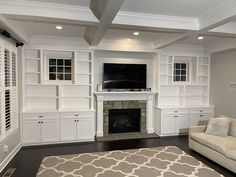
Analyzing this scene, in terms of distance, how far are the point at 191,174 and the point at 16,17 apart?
12.2 feet

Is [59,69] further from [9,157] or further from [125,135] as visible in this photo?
[125,135]

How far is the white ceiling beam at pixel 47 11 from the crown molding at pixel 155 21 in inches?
17.8

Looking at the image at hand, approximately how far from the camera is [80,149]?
14.3ft

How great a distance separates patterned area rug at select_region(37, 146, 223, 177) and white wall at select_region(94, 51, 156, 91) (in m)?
2.16

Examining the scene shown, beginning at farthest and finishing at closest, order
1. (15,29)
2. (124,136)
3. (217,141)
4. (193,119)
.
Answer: (193,119) → (124,136) → (217,141) → (15,29)

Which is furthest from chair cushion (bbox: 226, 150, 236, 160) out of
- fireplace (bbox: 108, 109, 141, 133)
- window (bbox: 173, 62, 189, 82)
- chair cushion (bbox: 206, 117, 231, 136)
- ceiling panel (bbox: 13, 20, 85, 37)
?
ceiling panel (bbox: 13, 20, 85, 37)

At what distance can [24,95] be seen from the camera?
4.73m

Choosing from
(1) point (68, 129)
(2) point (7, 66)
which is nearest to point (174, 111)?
(1) point (68, 129)

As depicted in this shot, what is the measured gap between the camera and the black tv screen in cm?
537

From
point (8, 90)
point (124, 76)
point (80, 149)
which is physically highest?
point (124, 76)

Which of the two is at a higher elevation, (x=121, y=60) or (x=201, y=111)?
(x=121, y=60)

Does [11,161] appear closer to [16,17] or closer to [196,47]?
[16,17]

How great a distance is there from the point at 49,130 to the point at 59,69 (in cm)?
161

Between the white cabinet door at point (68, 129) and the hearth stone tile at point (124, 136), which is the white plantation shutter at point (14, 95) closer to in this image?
the white cabinet door at point (68, 129)
